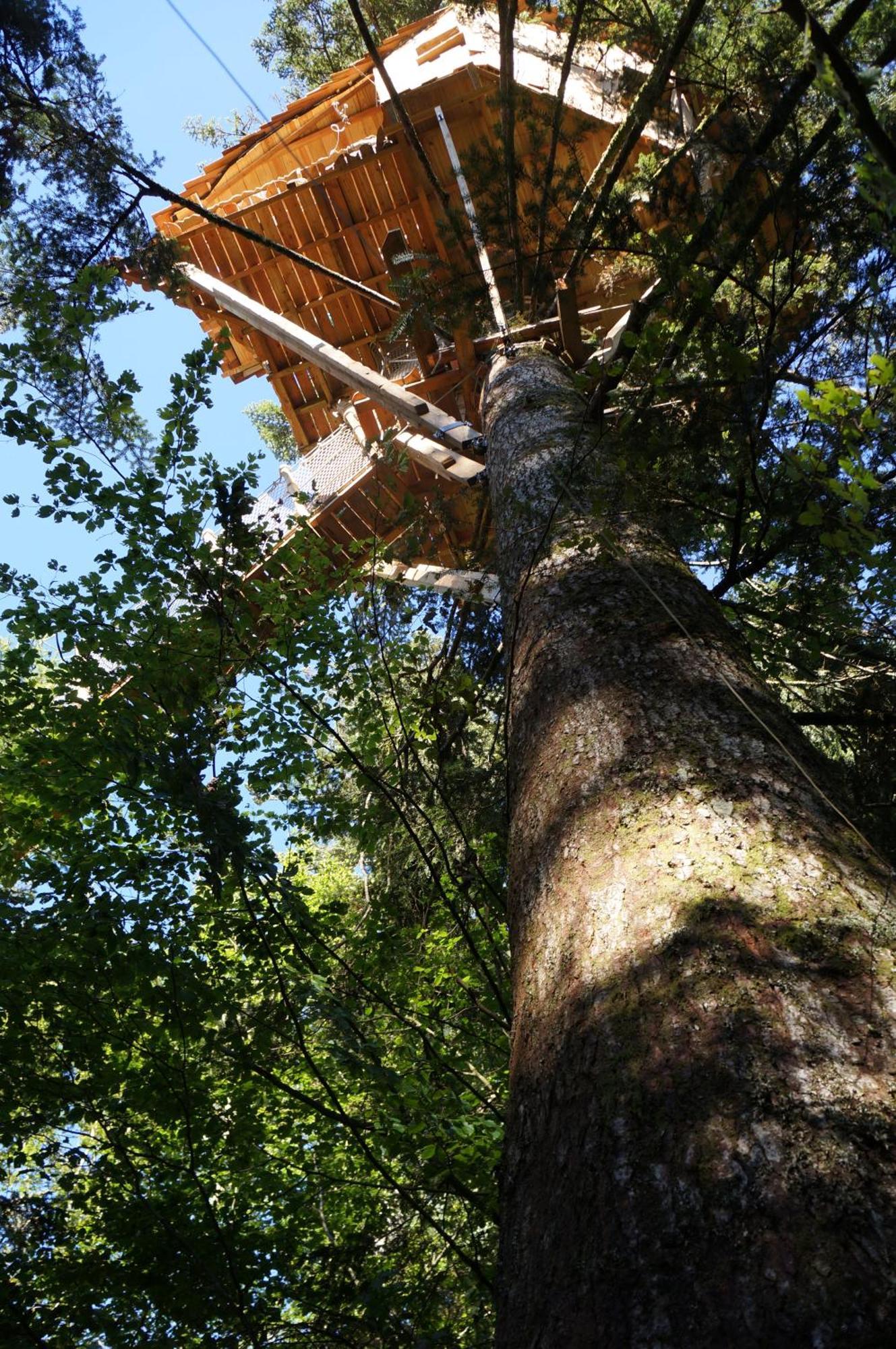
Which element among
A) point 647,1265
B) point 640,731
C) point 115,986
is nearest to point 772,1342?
point 647,1265

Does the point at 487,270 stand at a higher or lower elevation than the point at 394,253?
lower

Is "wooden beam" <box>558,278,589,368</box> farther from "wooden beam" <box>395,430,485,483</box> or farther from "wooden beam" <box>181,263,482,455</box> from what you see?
"wooden beam" <box>395,430,485,483</box>

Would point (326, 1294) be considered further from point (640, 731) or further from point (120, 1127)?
point (640, 731)

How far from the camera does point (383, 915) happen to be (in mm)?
5918

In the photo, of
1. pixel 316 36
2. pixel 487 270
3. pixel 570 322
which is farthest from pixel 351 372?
pixel 316 36

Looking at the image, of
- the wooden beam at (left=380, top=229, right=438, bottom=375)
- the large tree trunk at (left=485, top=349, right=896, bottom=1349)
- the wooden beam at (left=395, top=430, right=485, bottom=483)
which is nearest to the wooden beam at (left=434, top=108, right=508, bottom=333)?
the wooden beam at (left=395, top=430, right=485, bottom=483)

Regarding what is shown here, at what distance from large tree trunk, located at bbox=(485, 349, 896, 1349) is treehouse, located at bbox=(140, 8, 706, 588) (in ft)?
17.4

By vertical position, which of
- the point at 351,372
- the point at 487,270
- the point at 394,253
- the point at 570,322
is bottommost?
the point at 570,322

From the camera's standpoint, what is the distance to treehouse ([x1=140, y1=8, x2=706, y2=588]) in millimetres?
8172

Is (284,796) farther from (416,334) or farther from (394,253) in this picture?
(394,253)

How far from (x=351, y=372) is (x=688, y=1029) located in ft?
25.4

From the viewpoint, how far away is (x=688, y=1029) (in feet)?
4.91

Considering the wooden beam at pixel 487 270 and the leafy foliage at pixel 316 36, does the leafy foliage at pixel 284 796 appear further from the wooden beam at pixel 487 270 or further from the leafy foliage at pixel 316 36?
the leafy foliage at pixel 316 36

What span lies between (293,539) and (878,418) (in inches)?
168
